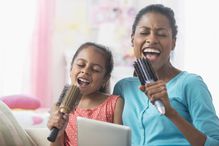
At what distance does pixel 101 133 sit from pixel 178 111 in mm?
257

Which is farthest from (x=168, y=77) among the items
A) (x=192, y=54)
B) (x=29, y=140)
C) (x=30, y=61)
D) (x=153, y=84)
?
(x=30, y=61)

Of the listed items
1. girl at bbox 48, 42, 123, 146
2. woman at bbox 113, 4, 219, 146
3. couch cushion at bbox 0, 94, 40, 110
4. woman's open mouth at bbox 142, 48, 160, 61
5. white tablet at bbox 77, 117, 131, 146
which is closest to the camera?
white tablet at bbox 77, 117, 131, 146

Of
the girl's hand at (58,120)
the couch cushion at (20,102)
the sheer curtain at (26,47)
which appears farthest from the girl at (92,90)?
the sheer curtain at (26,47)

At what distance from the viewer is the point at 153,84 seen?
30.4 inches

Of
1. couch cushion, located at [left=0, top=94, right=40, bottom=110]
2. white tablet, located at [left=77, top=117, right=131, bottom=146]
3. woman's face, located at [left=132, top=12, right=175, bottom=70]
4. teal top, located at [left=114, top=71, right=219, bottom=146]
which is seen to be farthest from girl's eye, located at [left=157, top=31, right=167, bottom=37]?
couch cushion, located at [left=0, top=94, right=40, bottom=110]

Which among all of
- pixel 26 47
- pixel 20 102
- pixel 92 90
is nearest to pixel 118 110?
pixel 92 90

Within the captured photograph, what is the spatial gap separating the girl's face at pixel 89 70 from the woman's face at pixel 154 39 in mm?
154

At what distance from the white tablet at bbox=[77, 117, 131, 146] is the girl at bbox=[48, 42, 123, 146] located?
0.86 feet

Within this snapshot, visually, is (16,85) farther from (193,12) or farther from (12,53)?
(193,12)

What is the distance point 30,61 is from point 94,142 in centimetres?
204

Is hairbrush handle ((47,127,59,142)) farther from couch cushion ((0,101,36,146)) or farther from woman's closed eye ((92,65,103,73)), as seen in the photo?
woman's closed eye ((92,65,103,73))

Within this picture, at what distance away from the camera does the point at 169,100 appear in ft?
2.81

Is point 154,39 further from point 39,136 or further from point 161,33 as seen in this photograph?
point 39,136

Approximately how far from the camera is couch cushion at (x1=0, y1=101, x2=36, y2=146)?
1024 millimetres
